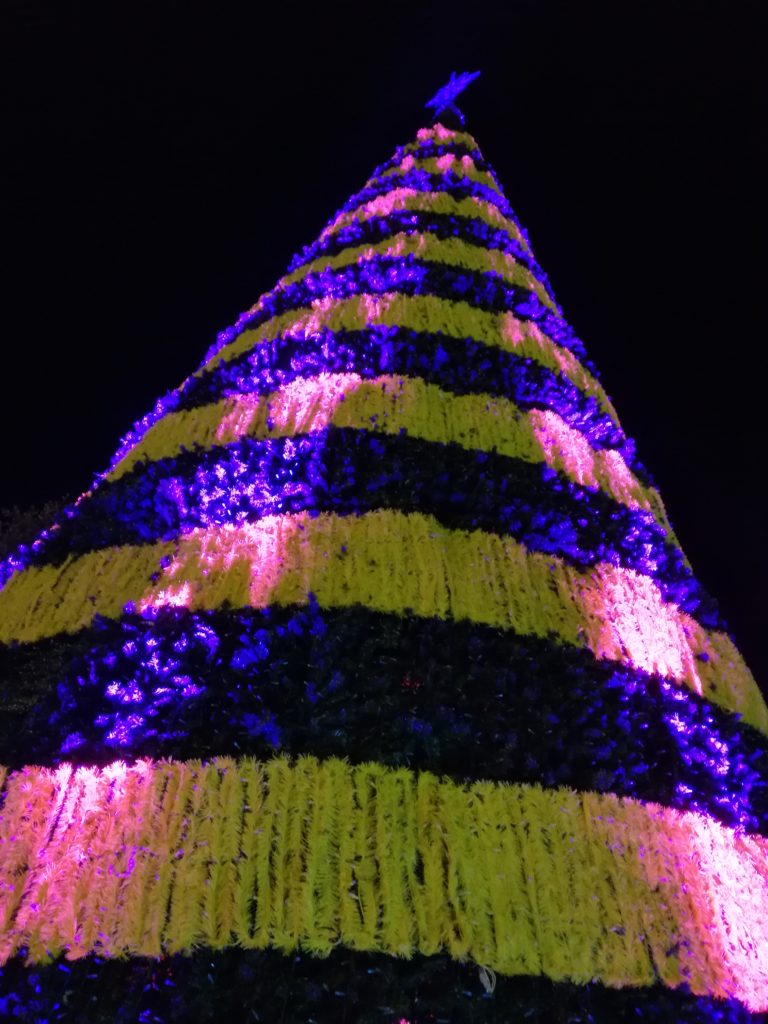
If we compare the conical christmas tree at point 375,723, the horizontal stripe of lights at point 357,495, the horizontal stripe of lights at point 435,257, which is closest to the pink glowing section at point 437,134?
the horizontal stripe of lights at point 435,257

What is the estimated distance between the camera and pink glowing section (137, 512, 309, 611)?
1.01 m

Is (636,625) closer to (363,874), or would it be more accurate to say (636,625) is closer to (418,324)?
(363,874)

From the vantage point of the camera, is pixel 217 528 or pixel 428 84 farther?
pixel 428 84

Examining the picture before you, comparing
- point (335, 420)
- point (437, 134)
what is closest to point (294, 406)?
point (335, 420)

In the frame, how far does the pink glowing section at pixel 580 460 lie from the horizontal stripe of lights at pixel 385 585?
0.21m

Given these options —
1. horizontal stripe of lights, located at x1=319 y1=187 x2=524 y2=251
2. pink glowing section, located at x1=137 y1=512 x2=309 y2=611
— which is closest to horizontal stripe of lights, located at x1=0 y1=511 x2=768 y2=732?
pink glowing section, located at x1=137 y1=512 x2=309 y2=611

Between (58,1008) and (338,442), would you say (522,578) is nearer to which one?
(338,442)

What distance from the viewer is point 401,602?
3.28ft

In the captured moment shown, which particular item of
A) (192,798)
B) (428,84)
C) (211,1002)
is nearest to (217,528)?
(192,798)

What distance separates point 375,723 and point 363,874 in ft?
0.59

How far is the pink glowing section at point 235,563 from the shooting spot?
1014 mm

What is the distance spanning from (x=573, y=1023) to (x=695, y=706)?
0.53 m

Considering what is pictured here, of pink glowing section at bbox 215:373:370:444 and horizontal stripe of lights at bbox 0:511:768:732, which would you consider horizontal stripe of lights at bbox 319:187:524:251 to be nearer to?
pink glowing section at bbox 215:373:370:444

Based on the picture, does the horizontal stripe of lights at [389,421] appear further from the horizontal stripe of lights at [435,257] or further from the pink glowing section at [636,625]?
the horizontal stripe of lights at [435,257]
